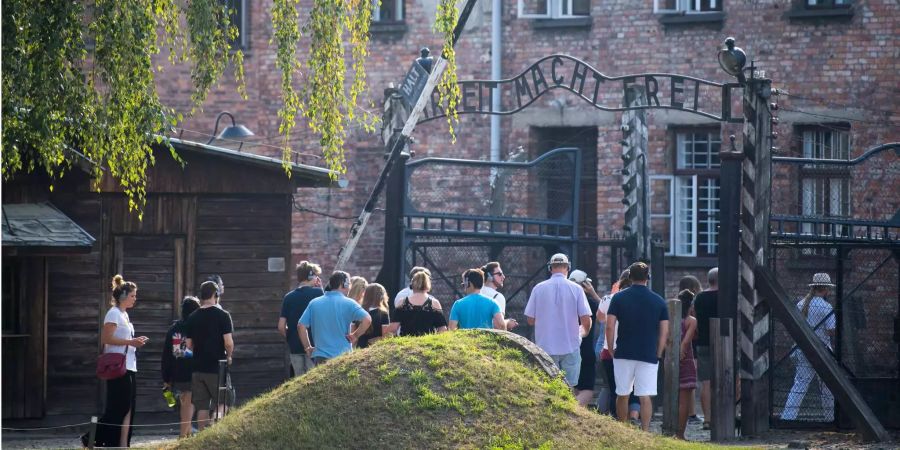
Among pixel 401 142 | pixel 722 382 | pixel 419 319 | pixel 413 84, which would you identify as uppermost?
pixel 413 84

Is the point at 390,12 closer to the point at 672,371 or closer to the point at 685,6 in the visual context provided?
the point at 685,6

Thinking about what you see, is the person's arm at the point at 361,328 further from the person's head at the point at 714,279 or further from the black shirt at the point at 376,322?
the person's head at the point at 714,279

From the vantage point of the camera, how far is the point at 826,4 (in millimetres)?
24469

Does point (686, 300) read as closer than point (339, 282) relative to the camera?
No

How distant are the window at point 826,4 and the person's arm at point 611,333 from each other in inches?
464

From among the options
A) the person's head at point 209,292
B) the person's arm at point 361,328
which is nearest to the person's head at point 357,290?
Result: the person's arm at point 361,328

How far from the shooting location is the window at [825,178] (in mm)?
21078

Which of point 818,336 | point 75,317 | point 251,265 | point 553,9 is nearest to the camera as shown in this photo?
point 818,336

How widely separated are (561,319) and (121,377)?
4.18 metres

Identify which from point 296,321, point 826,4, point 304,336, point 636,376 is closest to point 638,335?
point 636,376

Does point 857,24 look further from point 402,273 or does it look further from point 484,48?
point 402,273

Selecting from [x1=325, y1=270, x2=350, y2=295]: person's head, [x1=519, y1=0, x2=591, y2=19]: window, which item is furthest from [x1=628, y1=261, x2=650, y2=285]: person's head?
[x1=519, y1=0, x2=591, y2=19]: window

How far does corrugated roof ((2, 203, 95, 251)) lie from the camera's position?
52.1 feet

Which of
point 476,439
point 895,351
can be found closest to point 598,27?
point 895,351
